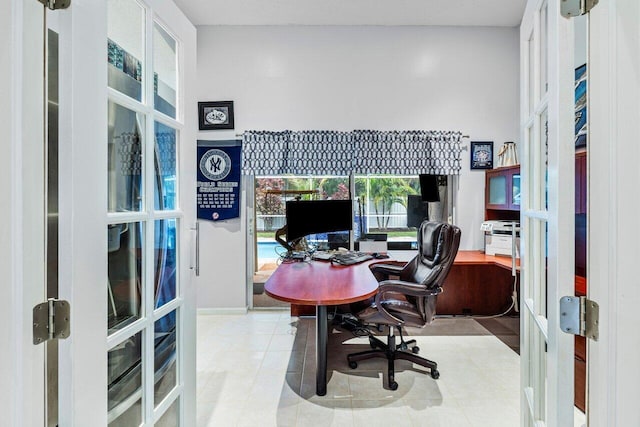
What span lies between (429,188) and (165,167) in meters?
3.05

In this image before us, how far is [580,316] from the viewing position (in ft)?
2.67

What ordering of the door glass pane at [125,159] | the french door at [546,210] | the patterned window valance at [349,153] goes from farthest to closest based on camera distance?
the patterned window valance at [349,153] → the door glass pane at [125,159] → the french door at [546,210]

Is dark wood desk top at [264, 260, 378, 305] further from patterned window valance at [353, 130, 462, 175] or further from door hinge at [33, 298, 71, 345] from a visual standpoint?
patterned window valance at [353, 130, 462, 175]

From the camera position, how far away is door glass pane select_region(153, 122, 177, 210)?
4.20 feet

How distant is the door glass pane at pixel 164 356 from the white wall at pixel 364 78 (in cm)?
240

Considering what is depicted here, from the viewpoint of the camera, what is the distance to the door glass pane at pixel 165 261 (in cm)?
127

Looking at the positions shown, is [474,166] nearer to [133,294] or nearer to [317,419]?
[317,419]

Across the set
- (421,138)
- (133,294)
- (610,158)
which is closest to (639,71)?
(610,158)

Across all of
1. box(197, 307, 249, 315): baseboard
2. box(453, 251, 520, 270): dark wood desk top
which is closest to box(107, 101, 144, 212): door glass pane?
box(197, 307, 249, 315): baseboard

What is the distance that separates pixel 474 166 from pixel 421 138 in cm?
70

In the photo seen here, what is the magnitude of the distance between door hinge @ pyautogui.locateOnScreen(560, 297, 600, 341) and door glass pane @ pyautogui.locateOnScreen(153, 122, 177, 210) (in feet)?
4.48

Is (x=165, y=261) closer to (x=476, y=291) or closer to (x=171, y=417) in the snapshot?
(x=171, y=417)

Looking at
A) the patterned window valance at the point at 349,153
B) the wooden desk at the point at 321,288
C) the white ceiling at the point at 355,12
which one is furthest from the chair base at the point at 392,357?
the white ceiling at the point at 355,12

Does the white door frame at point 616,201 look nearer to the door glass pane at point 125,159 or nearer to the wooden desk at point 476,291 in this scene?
the door glass pane at point 125,159
